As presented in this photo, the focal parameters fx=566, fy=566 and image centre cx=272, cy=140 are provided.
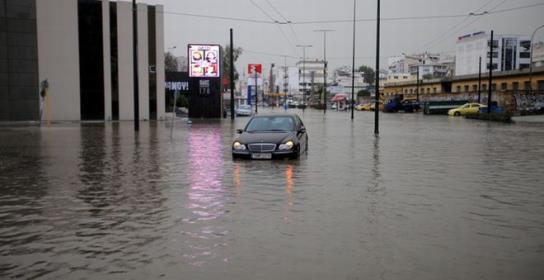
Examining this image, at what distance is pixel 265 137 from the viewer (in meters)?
16.0

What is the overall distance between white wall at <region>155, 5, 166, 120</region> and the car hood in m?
33.1

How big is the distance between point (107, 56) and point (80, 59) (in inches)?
82.1

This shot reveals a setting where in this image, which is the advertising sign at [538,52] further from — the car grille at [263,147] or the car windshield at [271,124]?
the car grille at [263,147]

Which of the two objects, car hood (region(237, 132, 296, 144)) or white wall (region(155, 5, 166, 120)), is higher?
white wall (region(155, 5, 166, 120))

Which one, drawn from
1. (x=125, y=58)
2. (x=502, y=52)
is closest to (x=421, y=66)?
(x=502, y=52)

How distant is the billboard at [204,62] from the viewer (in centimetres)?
5156

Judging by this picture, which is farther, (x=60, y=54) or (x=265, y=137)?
(x=60, y=54)

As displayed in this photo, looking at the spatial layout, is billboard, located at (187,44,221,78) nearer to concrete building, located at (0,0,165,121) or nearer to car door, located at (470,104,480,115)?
concrete building, located at (0,0,165,121)

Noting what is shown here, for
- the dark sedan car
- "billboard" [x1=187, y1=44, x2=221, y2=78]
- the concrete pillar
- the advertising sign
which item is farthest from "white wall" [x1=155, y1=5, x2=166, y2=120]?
the advertising sign

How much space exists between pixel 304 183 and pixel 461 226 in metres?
4.41

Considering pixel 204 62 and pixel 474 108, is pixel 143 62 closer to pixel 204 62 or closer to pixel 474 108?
pixel 204 62

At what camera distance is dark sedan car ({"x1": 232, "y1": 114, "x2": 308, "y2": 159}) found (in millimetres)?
15641

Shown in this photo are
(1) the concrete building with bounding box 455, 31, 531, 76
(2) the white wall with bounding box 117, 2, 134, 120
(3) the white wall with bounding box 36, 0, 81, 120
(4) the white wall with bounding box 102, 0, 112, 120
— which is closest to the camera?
(3) the white wall with bounding box 36, 0, 81, 120

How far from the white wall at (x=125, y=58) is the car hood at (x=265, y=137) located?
104ft
